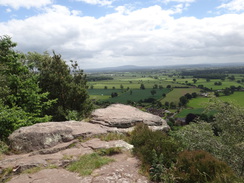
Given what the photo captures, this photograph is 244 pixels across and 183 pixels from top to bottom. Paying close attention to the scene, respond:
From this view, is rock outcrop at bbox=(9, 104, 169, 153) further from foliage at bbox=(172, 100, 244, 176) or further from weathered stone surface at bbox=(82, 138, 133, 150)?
foliage at bbox=(172, 100, 244, 176)

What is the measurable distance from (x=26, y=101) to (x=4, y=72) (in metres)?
3.07

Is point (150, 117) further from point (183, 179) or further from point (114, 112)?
point (183, 179)

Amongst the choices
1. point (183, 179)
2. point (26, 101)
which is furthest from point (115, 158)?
point (26, 101)

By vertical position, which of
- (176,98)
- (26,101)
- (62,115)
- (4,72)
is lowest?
(176,98)

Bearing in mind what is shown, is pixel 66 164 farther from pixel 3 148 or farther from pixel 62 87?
pixel 62 87

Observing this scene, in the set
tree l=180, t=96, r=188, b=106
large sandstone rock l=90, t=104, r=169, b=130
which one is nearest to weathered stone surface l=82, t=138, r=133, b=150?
large sandstone rock l=90, t=104, r=169, b=130

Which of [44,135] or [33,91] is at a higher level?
[33,91]

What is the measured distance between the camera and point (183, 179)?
223 inches

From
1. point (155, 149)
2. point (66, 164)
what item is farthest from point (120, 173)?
point (66, 164)

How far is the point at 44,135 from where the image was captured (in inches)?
372

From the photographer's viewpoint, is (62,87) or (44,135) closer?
(44,135)

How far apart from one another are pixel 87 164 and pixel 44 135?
3.97 meters

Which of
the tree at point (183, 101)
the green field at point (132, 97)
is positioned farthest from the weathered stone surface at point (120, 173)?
the tree at point (183, 101)

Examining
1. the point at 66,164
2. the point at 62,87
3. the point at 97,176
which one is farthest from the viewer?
the point at 62,87
